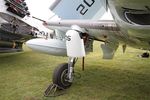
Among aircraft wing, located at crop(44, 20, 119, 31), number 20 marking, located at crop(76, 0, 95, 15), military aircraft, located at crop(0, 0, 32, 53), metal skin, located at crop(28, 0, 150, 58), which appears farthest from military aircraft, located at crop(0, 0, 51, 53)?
number 20 marking, located at crop(76, 0, 95, 15)

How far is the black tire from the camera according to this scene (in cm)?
466

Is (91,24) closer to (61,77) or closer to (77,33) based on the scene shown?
(77,33)

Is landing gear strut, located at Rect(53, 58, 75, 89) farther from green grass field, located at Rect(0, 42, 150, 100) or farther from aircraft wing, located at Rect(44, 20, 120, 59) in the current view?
aircraft wing, located at Rect(44, 20, 120, 59)

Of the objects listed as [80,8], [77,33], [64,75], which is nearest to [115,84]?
[64,75]

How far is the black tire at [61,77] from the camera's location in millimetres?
4664

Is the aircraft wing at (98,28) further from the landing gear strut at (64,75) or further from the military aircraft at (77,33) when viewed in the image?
the landing gear strut at (64,75)

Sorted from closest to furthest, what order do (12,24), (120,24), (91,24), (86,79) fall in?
(120,24)
(91,24)
(86,79)
(12,24)

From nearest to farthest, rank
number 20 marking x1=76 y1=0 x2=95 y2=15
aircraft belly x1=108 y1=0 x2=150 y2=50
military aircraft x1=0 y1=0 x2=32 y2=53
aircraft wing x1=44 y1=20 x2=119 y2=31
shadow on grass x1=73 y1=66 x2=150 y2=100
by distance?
aircraft belly x1=108 y1=0 x2=150 y2=50
aircraft wing x1=44 y1=20 x2=119 y2=31
number 20 marking x1=76 y1=0 x2=95 y2=15
shadow on grass x1=73 y1=66 x2=150 y2=100
military aircraft x1=0 y1=0 x2=32 y2=53

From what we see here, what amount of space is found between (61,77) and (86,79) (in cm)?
84

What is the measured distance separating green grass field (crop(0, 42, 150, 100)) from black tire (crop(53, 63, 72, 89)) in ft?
0.35

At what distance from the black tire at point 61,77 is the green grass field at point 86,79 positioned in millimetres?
108

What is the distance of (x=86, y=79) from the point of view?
544 centimetres

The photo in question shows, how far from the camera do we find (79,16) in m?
4.55

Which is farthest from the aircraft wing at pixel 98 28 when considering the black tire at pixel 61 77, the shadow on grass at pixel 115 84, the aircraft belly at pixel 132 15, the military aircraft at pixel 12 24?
the military aircraft at pixel 12 24
